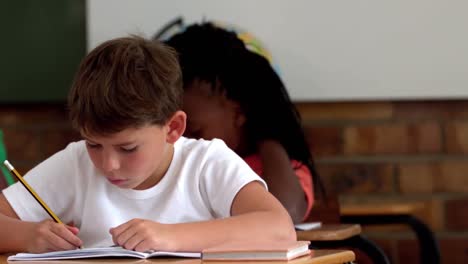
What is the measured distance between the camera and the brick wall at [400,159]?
116 inches

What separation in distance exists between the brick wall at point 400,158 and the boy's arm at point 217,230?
1.39 metres

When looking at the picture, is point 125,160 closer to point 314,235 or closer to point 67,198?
point 67,198

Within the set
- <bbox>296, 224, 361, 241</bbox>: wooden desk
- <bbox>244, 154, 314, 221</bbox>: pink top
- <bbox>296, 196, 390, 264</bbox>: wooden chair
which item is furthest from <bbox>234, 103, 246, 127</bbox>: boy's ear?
<bbox>296, 224, 361, 241</bbox>: wooden desk

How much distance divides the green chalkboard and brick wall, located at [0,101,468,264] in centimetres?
77

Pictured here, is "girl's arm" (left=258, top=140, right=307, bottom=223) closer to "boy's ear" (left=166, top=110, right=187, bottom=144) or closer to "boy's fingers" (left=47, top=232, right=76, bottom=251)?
"boy's ear" (left=166, top=110, right=187, bottom=144)

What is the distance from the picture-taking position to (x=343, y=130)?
2980 mm

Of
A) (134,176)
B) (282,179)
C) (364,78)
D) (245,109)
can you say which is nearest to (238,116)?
(245,109)

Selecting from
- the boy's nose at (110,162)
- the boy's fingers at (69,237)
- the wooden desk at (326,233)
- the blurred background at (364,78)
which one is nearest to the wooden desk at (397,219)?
the blurred background at (364,78)

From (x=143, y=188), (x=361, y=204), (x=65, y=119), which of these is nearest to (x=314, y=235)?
(x=143, y=188)

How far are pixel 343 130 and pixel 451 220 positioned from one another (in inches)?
17.6

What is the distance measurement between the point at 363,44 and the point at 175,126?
4.37ft

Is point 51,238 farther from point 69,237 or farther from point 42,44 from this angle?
point 42,44

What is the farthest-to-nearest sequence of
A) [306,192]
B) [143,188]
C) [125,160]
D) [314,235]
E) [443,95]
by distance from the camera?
[443,95], [306,192], [314,235], [143,188], [125,160]

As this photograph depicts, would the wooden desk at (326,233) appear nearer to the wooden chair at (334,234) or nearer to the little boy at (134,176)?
the wooden chair at (334,234)
